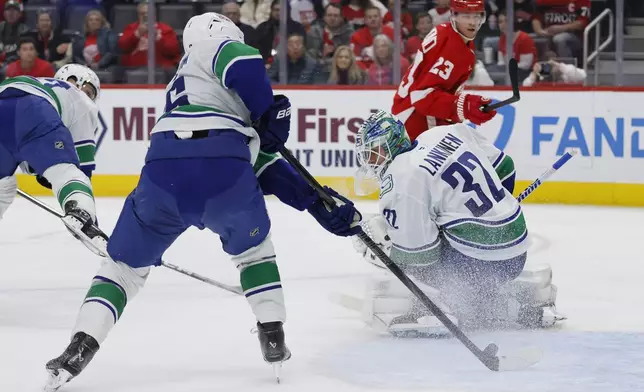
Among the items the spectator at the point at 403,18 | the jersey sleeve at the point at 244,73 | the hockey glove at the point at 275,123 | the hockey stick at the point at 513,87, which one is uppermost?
the jersey sleeve at the point at 244,73

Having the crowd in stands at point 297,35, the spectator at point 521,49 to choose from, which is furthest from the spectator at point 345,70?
the spectator at point 521,49

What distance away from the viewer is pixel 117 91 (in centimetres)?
826

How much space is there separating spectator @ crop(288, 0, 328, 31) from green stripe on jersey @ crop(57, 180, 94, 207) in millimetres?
3863

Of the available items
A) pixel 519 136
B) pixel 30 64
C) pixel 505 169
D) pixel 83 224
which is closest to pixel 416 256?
pixel 505 169

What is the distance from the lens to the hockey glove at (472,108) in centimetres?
482

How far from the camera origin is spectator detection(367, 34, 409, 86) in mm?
7926

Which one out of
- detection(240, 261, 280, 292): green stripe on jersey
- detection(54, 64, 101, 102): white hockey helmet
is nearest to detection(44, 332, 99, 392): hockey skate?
detection(240, 261, 280, 292): green stripe on jersey

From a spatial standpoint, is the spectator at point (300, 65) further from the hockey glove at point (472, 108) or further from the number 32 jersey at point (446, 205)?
the number 32 jersey at point (446, 205)

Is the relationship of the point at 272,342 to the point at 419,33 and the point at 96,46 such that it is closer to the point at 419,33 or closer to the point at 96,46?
the point at 419,33

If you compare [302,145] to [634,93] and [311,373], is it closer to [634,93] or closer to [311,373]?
[634,93]

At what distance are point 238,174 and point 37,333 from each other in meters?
1.21

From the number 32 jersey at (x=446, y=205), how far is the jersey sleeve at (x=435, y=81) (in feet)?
3.45

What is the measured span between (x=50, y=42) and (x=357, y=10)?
2180mm

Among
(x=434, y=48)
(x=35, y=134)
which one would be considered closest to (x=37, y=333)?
(x=35, y=134)
